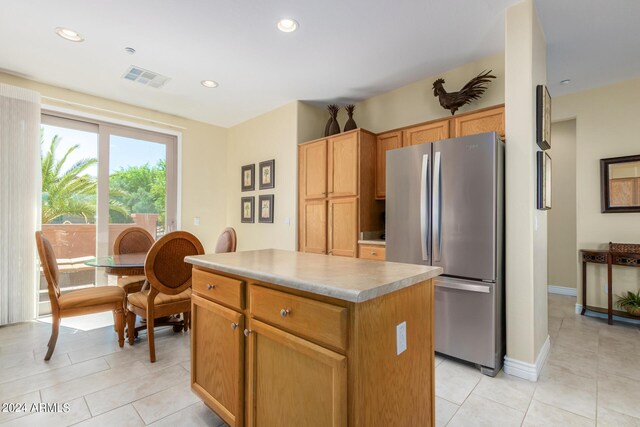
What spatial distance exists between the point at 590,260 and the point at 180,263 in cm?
440

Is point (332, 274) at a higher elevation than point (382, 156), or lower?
lower

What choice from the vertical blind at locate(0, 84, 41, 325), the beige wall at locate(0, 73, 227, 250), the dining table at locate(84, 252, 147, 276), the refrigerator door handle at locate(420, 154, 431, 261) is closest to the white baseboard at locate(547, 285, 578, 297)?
the refrigerator door handle at locate(420, 154, 431, 261)

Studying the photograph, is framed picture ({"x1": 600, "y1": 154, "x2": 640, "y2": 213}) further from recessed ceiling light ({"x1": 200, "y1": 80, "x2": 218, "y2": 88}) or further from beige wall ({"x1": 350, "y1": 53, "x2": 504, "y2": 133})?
recessed ceiling light ({"x1": 200, "y1": 80, "x2": 218, "y2": 88})

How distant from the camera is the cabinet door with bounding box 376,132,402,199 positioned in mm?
3499

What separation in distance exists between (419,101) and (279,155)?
2.00 meters

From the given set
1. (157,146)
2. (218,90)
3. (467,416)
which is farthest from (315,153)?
(467,416)

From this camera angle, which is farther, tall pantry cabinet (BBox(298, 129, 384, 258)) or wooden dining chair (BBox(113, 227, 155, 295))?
tall pantry cabinet (BBox(298, 129, 384, 258))

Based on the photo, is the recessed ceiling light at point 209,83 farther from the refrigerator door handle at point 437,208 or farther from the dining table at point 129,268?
the refrigerator door handle at point 437,208

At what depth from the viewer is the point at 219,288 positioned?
1.57 metres

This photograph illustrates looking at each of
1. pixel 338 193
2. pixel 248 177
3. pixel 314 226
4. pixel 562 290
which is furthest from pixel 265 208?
pixel 562 290

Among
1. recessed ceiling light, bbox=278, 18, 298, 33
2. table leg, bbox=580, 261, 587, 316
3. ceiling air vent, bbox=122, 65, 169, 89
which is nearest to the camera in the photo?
recessed ceiling light, bbox=278, 18, 298, 33

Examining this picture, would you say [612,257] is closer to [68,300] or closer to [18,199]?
[68,300]

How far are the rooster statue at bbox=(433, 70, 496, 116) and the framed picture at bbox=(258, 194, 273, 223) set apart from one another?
2585 mm

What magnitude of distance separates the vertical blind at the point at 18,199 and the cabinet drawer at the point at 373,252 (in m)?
3.71
